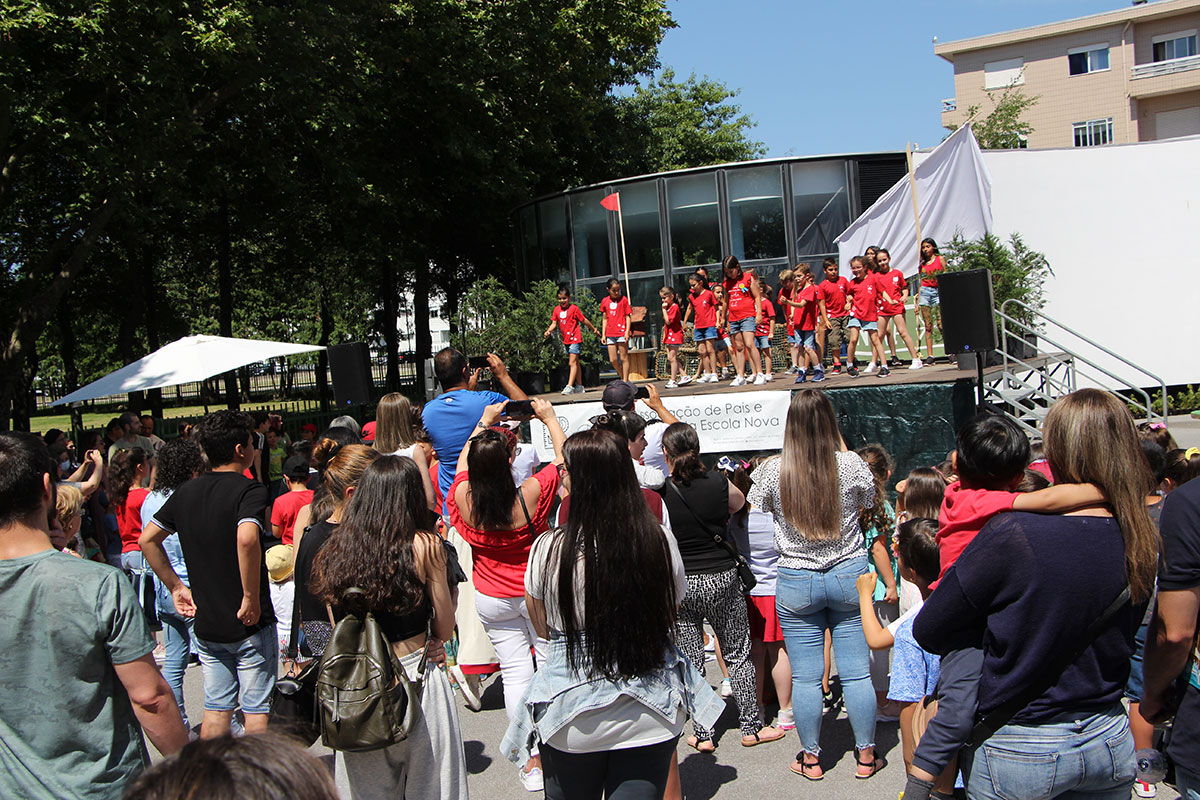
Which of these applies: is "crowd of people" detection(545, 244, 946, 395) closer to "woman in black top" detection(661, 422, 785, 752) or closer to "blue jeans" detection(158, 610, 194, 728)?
"woman in black top" detection(661, 422, 785, 752)

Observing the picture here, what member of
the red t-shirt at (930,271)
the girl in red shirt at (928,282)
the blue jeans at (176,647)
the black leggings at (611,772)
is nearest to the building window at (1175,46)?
the girl in red shirt at (928,282)

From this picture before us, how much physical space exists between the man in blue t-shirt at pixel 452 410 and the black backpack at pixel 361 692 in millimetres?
2876

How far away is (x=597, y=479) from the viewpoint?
9.78 ft

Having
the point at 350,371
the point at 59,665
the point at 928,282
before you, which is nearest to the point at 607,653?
the point at 59,665

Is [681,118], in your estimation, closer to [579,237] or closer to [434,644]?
[579,237]

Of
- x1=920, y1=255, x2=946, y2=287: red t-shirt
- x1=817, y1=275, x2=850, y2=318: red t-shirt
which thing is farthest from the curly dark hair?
x1=920, y1=255, x2=946, y2=287: red t-shirt

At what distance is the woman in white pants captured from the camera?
4.23 m

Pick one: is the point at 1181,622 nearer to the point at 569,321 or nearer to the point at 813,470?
the point at 813,470

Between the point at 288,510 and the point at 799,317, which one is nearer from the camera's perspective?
the point at 288,510

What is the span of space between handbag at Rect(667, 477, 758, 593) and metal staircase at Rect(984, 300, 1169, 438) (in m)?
7.30

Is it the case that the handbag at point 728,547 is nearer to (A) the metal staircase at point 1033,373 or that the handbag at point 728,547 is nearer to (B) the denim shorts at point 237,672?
(B) the denim shorts at point 237,672

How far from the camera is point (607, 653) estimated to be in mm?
2879

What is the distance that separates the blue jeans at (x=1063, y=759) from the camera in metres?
2.46

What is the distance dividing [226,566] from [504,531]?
1299mm
